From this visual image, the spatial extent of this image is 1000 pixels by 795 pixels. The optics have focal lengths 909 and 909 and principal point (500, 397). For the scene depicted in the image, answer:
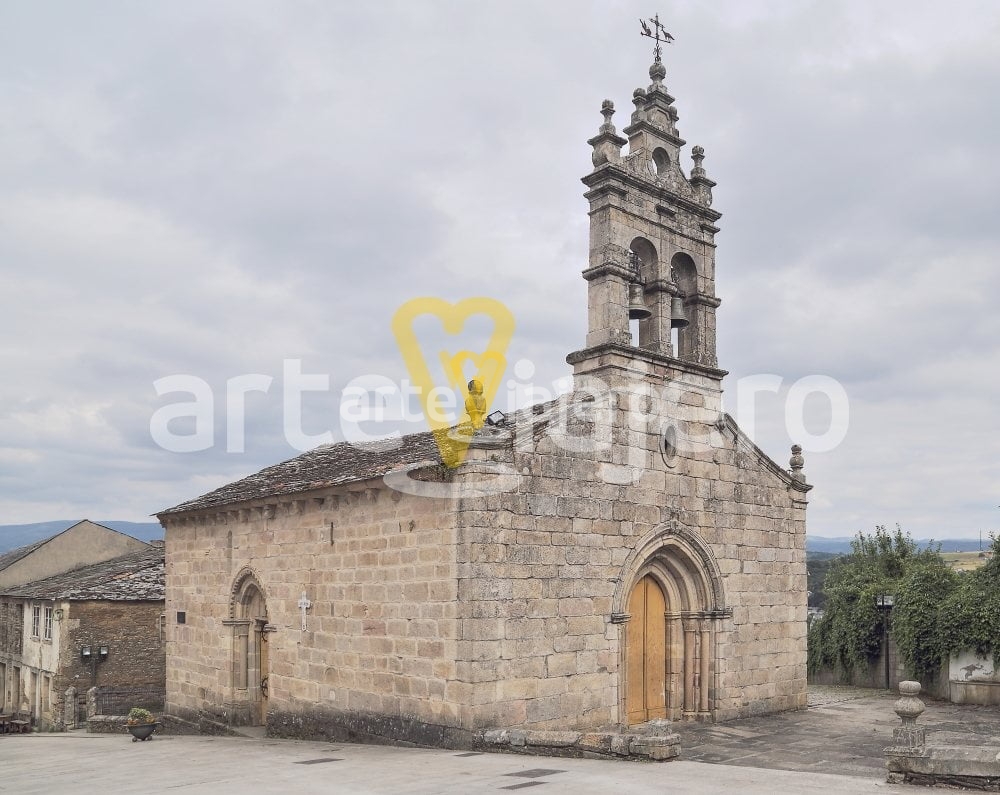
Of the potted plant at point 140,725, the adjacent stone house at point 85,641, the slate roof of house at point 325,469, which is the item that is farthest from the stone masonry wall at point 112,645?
the potted plant at point 140,725

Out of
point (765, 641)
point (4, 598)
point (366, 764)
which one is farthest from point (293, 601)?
point (4, 598)

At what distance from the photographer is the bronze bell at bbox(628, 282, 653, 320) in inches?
568

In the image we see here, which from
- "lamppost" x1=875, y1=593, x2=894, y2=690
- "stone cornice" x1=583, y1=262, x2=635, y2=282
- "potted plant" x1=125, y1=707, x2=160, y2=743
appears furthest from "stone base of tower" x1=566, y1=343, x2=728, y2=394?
"potted plant" x1=125, y1=707, x2=160, y2=743

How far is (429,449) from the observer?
547 inches

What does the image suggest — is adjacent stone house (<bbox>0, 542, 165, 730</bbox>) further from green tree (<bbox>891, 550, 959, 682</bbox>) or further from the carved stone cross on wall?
green tree (<bbox>891, 550, 959, 682</bbox>)

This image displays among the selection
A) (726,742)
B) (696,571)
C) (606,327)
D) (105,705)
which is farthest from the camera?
(105,705)

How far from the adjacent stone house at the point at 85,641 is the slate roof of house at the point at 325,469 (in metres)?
8.57

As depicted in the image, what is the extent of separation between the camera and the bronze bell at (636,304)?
1442 centimetres

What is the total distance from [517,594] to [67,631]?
18354 millimetres

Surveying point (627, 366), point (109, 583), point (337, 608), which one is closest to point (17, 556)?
point (109, 583)

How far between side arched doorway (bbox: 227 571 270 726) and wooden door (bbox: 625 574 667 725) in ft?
22.6

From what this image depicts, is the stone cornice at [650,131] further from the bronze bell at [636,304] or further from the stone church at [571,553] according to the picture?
the bronze bell at [636,304]

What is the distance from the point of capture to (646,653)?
1445 cm

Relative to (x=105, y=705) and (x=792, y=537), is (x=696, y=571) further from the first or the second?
(x=105, y=705)
